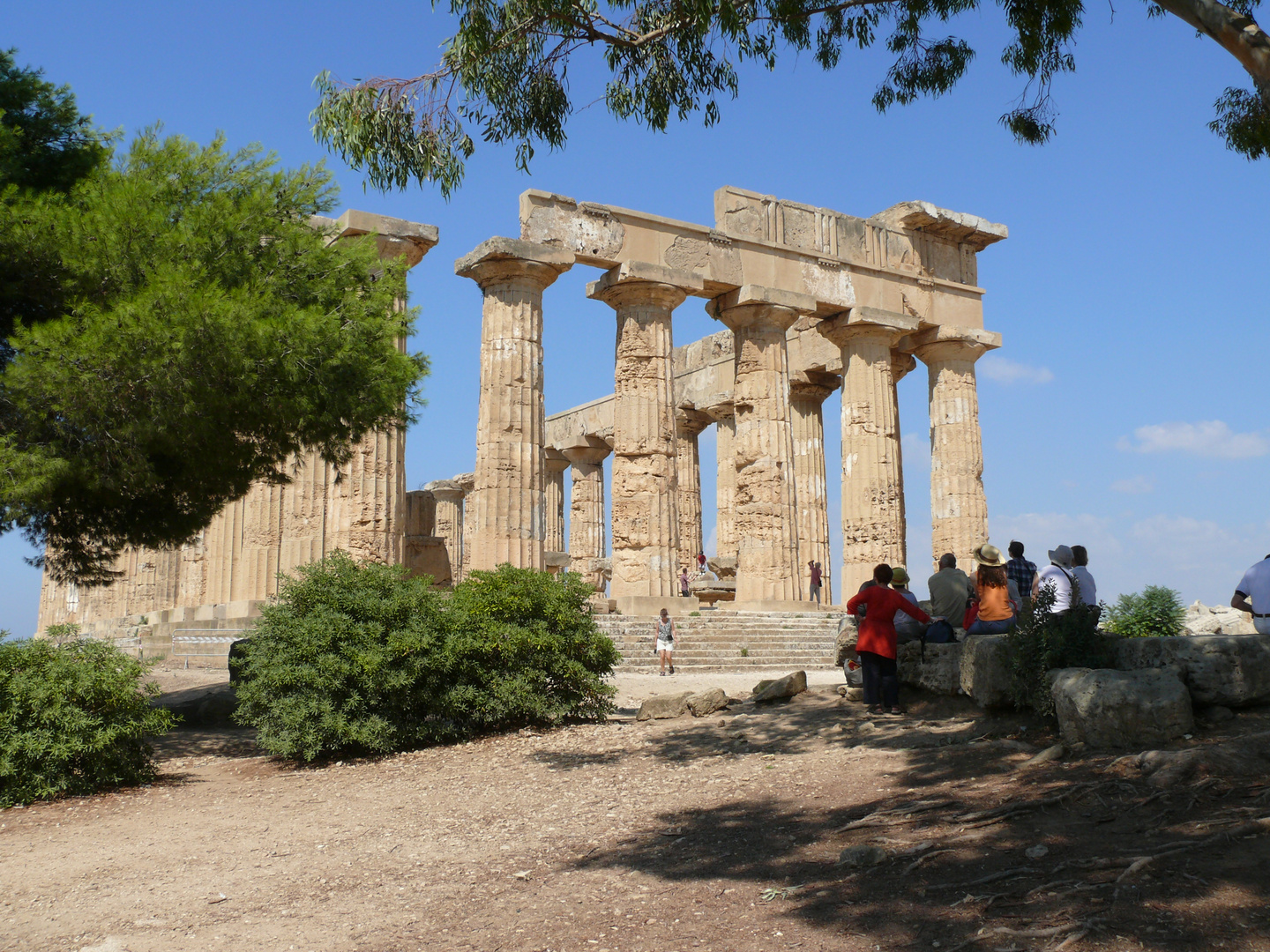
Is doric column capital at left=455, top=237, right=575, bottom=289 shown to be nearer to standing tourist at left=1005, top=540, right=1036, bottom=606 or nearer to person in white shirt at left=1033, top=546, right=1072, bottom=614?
standing tourist at left=1005, top=540, right=1036, bottom=606

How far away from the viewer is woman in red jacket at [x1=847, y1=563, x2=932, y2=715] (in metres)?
9.45

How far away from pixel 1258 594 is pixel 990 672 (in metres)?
2.06

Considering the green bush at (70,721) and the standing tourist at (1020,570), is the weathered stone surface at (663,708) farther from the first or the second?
the green bush at (70,721)

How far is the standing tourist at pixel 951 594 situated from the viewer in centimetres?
1055

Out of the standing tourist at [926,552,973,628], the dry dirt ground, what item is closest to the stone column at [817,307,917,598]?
the standing tourist at [926,552,973,628]

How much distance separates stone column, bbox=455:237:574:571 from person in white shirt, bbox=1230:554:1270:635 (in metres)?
12.9

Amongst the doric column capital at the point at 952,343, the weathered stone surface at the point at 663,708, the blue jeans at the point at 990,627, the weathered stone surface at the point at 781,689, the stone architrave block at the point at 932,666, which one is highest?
the doric column capital at the point at 952,343

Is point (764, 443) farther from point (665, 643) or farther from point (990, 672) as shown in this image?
point (990, 672)

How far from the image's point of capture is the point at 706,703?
1079 centimetres

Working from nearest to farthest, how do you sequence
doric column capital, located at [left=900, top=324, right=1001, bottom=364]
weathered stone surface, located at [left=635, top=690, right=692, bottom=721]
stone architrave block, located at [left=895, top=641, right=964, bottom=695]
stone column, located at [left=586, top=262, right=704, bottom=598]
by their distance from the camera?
stone architrave block, located at [left=895, top=641, right=964, bottom=695]
weathered stone surface, located at [left=635, top=690, right=692, bottom=721]
stone column, located at [left=586, top=262, right=704, bottom=598]
doric column capital, located at [left=900, top=324, right=1001, bottom=364]

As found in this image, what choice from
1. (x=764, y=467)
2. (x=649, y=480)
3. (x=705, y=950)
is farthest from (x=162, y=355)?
(x=764, y=467)

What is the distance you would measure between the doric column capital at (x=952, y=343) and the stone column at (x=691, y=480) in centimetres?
753

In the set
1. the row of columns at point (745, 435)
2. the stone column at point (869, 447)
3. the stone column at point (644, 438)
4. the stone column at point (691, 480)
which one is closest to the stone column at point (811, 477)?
the row of columns at point (745, 435)

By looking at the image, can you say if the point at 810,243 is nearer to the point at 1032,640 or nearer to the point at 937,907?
the point at 1032,640
